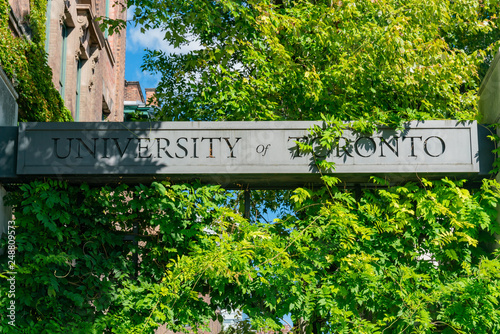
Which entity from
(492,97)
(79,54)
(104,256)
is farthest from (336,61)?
(79,54)

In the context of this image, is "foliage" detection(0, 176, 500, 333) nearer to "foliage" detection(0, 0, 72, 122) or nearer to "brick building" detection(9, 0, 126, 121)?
"foliage" detection(0, 0, 72, 122)

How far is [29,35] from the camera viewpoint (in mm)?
13727

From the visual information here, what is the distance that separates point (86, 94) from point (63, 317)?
505 inches

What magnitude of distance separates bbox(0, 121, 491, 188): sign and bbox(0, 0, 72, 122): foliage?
3.15 m

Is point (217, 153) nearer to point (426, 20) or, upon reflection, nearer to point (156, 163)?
point (156, 163)

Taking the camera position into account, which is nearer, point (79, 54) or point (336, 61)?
point (336, 61)

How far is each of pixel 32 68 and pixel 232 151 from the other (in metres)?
Result: 6.01

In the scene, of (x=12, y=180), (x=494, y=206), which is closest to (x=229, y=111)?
(x=12, y=180)

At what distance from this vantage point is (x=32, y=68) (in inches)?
512

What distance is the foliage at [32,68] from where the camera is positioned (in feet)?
37.2

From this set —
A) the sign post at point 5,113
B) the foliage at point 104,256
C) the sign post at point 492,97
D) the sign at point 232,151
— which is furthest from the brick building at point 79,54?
the sign post at point 492,97

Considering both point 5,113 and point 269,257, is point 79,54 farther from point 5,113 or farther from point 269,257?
point 269,257

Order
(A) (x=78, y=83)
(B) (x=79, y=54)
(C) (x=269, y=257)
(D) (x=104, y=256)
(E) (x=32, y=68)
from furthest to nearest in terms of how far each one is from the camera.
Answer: (A) (x=78, y=83) < (B) (x=79, y=54) < (E) (x=32, y=68) < (D) (x=104, y=256) < (C) (x=269, y=257)

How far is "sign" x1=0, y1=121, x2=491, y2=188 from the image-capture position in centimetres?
859
